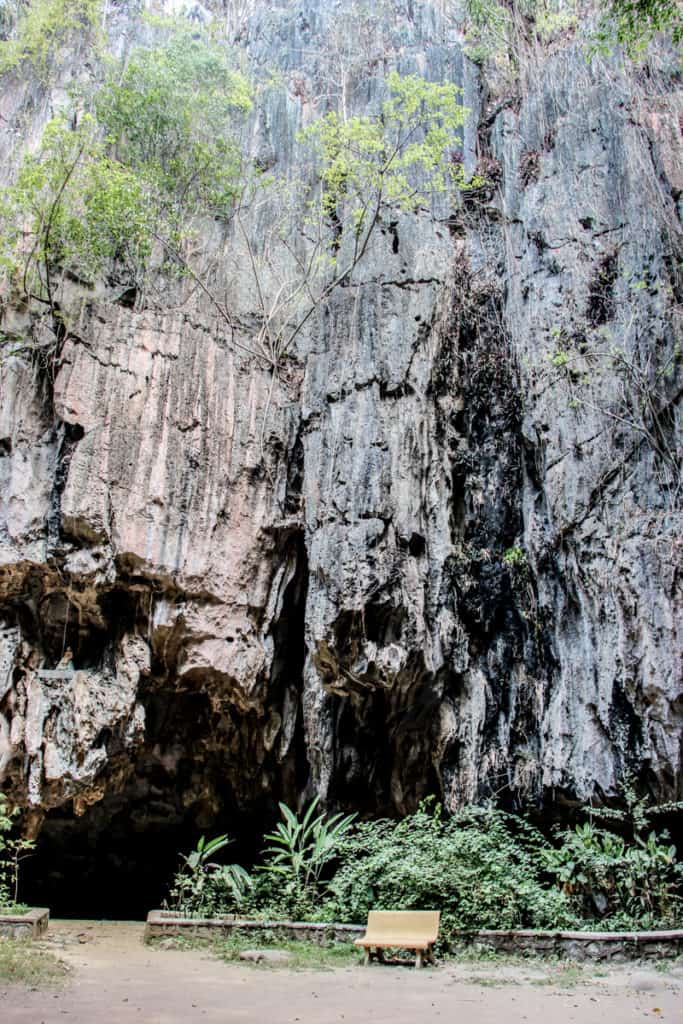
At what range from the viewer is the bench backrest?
7398 millimetres

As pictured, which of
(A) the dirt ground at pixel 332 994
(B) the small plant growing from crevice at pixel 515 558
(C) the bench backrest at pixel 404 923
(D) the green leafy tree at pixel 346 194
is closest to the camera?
(A) the dirt ground at pixel 332 994

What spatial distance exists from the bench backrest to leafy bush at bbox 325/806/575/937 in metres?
0.65

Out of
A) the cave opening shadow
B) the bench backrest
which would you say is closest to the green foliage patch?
the bench backrest

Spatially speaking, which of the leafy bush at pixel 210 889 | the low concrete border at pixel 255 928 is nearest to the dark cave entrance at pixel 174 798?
the leafy bush at pixel 210 889

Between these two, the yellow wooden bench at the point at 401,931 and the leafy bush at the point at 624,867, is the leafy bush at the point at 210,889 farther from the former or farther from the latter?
the leafy bush at the point at 624,867

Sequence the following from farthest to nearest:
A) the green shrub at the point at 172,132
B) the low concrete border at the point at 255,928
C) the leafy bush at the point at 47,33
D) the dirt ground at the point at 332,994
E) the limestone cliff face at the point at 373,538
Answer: the leafy bush at the point at 47,33, the green shrub at the point at 172,132, the limestone cliff face at the point at 373,538, the low concrete border at the point at 255,928, the dirt ground at the point at 332,994

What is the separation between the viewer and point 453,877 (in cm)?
827

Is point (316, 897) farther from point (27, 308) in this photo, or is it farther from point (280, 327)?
point (27, 308)

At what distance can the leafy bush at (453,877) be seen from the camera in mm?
8195

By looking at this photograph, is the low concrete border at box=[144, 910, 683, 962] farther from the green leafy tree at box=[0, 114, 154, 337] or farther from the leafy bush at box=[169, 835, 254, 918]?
the green leafy tree at box=[0, 114, 154, 337]

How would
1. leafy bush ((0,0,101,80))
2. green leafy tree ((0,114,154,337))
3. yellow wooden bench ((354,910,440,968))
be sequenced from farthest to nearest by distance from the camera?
1. leafy bush ((0,0,101,80))
2. green leafy tree ((0,114,154,337))
3. yellow wooden bench ((354,910,440,968))

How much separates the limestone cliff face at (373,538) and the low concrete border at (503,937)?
1711 millimetres

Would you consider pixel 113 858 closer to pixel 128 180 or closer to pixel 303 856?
pixel 303 856

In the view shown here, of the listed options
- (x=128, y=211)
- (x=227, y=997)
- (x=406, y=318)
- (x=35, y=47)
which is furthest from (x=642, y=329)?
(x=35, y=47)
